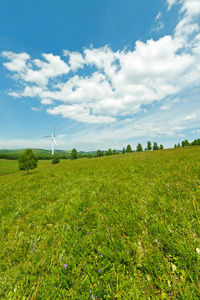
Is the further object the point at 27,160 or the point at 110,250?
the point at 27,160

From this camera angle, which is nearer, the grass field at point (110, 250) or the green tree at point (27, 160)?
the grass field at point (110, 250)

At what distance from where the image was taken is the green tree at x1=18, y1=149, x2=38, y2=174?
26.5 metres

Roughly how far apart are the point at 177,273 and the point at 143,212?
184cm

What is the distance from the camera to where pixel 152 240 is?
121 inches

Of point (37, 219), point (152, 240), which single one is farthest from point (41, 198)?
point (152, 240)

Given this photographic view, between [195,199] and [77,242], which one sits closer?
[77,242]

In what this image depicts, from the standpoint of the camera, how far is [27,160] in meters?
27.0

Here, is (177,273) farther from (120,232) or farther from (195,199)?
(195,199)

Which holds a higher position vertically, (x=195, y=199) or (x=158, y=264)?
(x=195, y=199)

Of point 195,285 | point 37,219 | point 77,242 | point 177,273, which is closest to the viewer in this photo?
point 195,285

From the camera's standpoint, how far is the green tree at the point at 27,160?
26508 millimetres

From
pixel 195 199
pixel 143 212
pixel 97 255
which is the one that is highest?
pixel 195 199

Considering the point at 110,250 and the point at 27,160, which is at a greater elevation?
the point at 27,160

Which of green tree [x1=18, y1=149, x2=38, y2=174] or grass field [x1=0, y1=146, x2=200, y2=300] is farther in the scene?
green tree [x1=18, y1=149, x2=38, y2=174]
